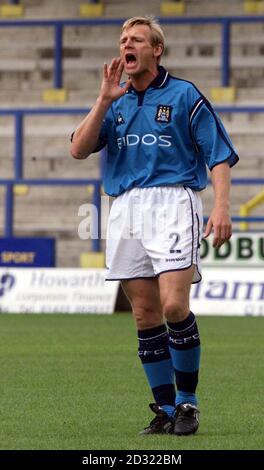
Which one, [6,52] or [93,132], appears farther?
Answer: [6,52]

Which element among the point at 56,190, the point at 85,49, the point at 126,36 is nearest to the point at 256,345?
the point at 126,36

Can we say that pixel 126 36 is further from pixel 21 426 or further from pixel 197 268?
pixel 21 426

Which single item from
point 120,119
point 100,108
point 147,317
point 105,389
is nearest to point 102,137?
point 120,119

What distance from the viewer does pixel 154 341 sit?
738cm

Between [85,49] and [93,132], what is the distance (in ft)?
60.4

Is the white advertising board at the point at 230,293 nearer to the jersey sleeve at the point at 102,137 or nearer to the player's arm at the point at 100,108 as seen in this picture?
the jersey sleeve at the point at 102,137

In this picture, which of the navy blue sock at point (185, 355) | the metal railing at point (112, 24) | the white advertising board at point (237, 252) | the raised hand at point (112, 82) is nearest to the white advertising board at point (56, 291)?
the white advertising board at point (237, 252)

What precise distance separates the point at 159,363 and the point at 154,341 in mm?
119

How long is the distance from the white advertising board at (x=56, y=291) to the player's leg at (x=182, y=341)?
10.6 meters

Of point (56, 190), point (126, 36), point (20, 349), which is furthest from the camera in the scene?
point (56, 190)

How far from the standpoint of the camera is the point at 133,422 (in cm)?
766

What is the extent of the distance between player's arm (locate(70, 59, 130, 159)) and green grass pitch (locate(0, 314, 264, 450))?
1.48 metres

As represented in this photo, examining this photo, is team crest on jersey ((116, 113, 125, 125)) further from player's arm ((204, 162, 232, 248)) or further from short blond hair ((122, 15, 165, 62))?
player's arm ((204, 162, 232, 248))

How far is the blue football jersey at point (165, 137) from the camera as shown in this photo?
7.16 meters
